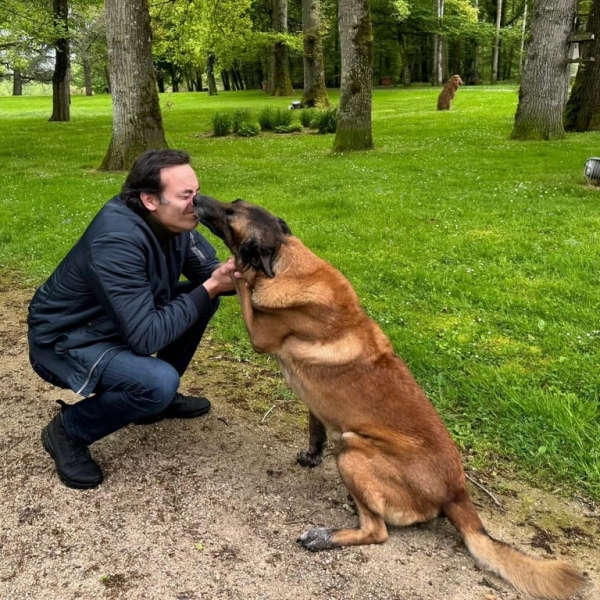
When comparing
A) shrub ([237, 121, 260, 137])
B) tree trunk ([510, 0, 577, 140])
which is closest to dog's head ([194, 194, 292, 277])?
tree trunk ([510, 0, 577, 140])

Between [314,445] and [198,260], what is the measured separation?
1.35m

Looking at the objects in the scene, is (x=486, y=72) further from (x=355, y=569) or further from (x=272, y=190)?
(x=355, y=569)

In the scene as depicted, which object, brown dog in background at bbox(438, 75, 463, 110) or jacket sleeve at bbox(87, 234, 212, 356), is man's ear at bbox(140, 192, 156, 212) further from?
brown dog in background at bbox(438, 75, 463, 110)

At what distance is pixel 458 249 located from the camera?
6.43 meters

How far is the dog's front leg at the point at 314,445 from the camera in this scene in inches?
127

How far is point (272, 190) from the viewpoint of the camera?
955 centimetres

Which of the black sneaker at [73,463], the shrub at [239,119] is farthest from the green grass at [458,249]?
the shrub at [239,119]

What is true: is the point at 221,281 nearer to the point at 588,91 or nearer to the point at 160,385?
the point at 160,385

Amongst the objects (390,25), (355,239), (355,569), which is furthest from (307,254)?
(390,25)

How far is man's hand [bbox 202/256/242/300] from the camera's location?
9.97 feet

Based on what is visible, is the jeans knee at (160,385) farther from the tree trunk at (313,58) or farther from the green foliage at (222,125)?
the tree trunk at (313,58)

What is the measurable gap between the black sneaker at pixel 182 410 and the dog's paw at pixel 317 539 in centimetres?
135

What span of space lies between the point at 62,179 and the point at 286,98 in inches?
1026

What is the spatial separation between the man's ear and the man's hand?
0.47 metres
